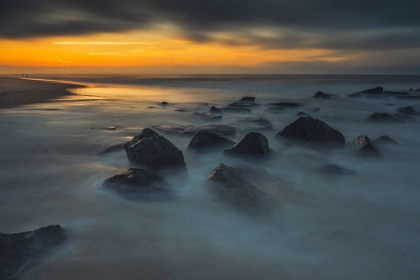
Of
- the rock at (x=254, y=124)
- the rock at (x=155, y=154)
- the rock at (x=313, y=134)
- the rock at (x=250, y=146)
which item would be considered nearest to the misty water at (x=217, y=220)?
the rock at (x=250, y=146)

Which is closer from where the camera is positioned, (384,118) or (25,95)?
(384,118)

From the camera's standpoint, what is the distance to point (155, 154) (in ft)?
13.2

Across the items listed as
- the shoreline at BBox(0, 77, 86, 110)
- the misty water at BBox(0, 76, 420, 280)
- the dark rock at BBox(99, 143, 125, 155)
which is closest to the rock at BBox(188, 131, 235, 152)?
the misty water at BBox(0, 76, 420, 280)

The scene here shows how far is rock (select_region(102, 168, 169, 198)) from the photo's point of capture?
3.27 metres

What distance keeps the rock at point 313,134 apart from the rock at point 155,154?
267 centimetres

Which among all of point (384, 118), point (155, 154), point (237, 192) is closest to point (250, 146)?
point (155, 154)

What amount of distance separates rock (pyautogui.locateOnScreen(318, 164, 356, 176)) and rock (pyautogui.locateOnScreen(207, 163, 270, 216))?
137cm

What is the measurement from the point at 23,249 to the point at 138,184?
132 centimetres

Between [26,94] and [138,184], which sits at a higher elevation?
[26,94]

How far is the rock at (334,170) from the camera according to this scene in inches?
170

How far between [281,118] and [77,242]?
808 cm

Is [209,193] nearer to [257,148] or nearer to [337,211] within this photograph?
[337,211]

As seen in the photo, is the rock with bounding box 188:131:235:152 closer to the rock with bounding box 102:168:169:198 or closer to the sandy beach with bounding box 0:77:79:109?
the rock with bounding box 102:168:169:198

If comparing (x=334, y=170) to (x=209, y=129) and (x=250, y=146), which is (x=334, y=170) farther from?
(x=209, y=129)
